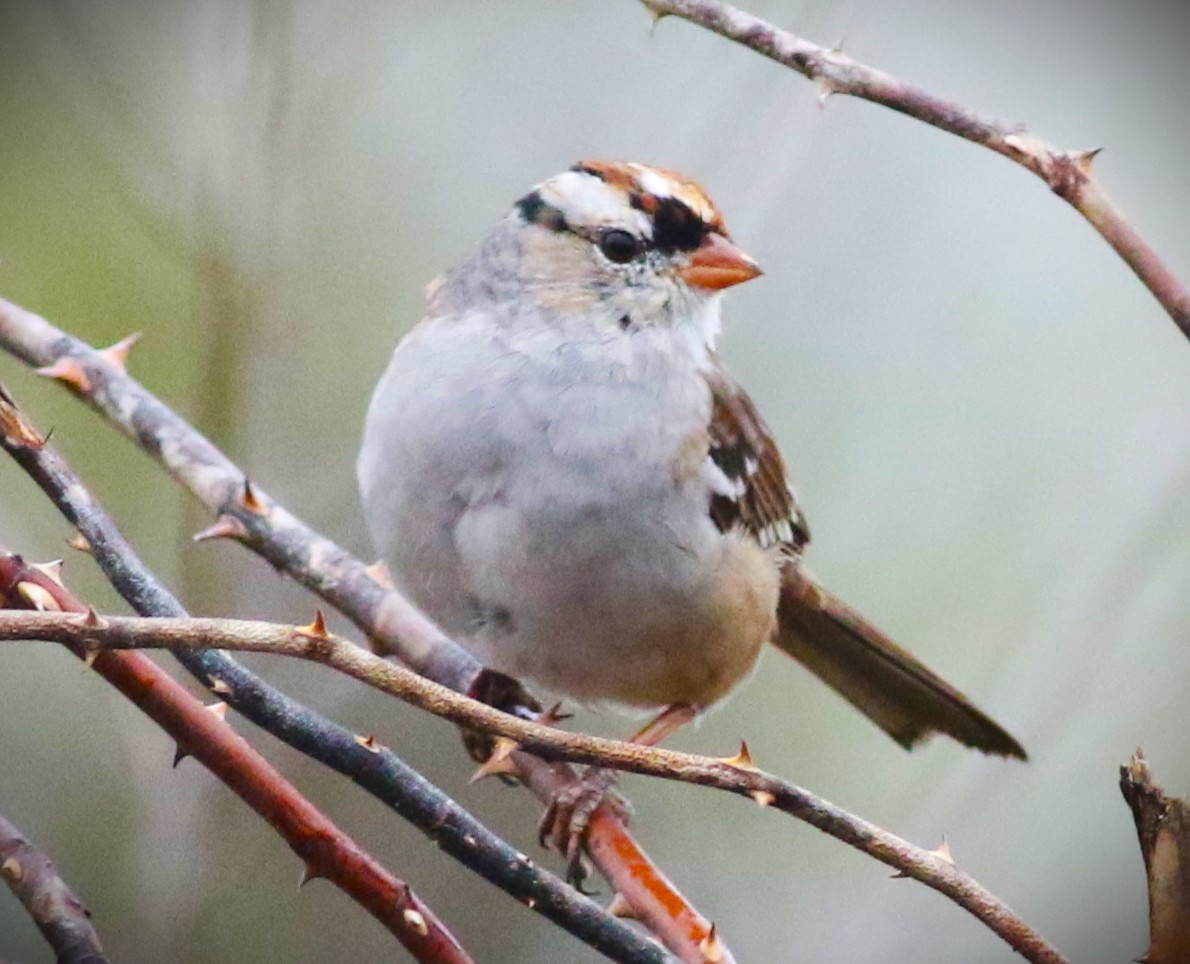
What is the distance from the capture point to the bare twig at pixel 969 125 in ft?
3.45

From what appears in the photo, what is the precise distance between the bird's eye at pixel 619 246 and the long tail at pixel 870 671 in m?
0.65

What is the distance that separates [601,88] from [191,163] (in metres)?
0.63

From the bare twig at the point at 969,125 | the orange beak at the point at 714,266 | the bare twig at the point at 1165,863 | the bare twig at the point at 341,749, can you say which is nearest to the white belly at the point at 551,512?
the orange beak at the point at 714,266

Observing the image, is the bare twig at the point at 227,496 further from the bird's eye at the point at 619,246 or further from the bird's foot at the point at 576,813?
the bird's eye at the point at 619,246

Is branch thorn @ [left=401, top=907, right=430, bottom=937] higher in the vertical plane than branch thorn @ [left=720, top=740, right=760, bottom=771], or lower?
lower

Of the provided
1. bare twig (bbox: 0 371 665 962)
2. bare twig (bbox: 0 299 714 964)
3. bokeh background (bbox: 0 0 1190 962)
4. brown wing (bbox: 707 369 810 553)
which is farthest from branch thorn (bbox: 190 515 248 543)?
brown wing (bbox: 707 369 810 553)

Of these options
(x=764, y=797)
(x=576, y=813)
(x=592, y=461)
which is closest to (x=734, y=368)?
(x=592, y=461)

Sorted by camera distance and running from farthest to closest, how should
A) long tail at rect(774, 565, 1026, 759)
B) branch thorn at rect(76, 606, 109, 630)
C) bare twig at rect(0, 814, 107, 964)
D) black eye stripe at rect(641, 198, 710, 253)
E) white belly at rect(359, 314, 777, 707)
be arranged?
1. long tail at rect(774, 565, 1026, 759)
2. black eye stripe at rect(641, 198, 710, 253)
3. white belly at rect(359, 314, 777, 707)
4. bare twig at rect(0, 814, 107, 964)
5. branch thorn at rect(76, 606, 109, 630)

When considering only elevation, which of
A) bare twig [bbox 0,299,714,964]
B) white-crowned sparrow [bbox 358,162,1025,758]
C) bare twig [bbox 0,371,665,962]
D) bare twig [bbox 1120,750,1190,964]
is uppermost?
white-crowned sparrow [bbox 358,162,1025,758]

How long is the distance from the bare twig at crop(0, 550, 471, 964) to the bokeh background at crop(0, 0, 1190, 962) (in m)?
0.63

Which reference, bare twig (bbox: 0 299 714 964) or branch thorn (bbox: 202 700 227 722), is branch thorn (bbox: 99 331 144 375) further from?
branch thorn (bbox: 202 700 227 722)

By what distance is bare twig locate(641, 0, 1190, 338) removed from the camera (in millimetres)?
1052

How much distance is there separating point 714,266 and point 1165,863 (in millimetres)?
1210

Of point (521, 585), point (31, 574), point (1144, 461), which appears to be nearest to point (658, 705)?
point (521, 585)
